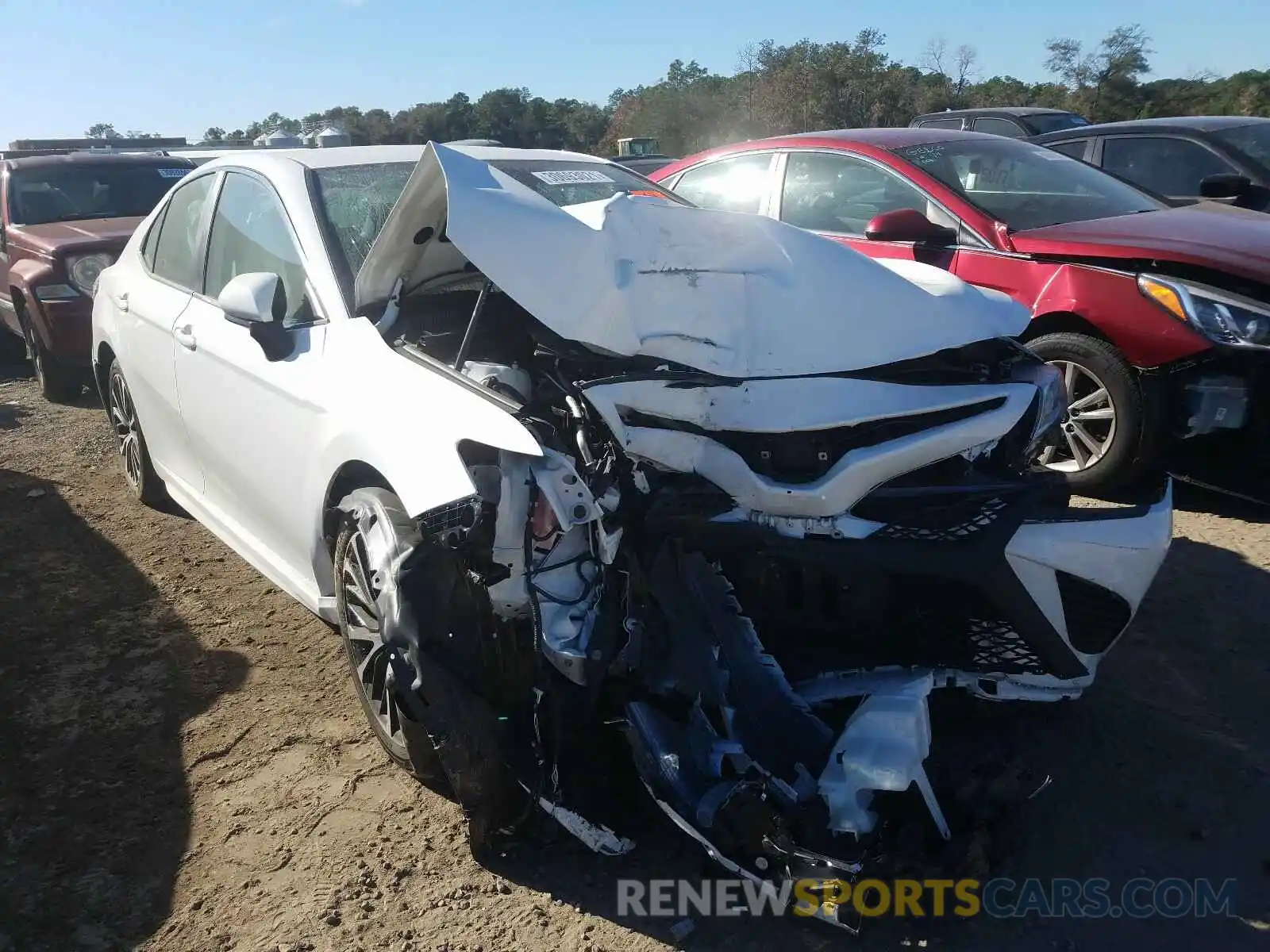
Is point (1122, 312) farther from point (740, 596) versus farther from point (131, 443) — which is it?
point (131, 443)

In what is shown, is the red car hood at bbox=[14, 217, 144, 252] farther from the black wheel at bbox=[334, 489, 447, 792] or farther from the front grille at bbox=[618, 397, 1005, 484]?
the front grille at bbox=[618, 397, 1005, 484]

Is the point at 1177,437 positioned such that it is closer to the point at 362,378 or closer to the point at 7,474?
the point at 362,378

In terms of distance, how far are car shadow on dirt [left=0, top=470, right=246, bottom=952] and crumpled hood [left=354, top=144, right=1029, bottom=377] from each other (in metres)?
1.56

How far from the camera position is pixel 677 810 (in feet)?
7.57

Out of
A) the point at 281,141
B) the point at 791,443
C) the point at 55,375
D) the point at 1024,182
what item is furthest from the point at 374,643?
the point at 281,141

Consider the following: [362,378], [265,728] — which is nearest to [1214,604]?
[362,378]

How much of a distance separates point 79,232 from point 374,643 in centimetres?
639

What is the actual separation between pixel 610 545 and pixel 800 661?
2.20 feet

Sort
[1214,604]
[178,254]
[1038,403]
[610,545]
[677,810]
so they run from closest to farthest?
[677,810], [610,545], [1038,403], [1214,604], [178,254]

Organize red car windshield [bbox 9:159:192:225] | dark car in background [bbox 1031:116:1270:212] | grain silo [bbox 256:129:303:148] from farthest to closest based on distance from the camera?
grain silo [bbox 256:129:303:148] < red car windshield [bbox 9:159:192:225] < dark car in background [bbox 1031:116:1270:212]

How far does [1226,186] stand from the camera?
20.1ft

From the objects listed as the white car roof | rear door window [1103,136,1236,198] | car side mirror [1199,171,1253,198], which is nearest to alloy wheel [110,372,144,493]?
the white car roof

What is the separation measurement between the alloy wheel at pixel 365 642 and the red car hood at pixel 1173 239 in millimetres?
3548

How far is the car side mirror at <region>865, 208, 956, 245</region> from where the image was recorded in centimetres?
494
